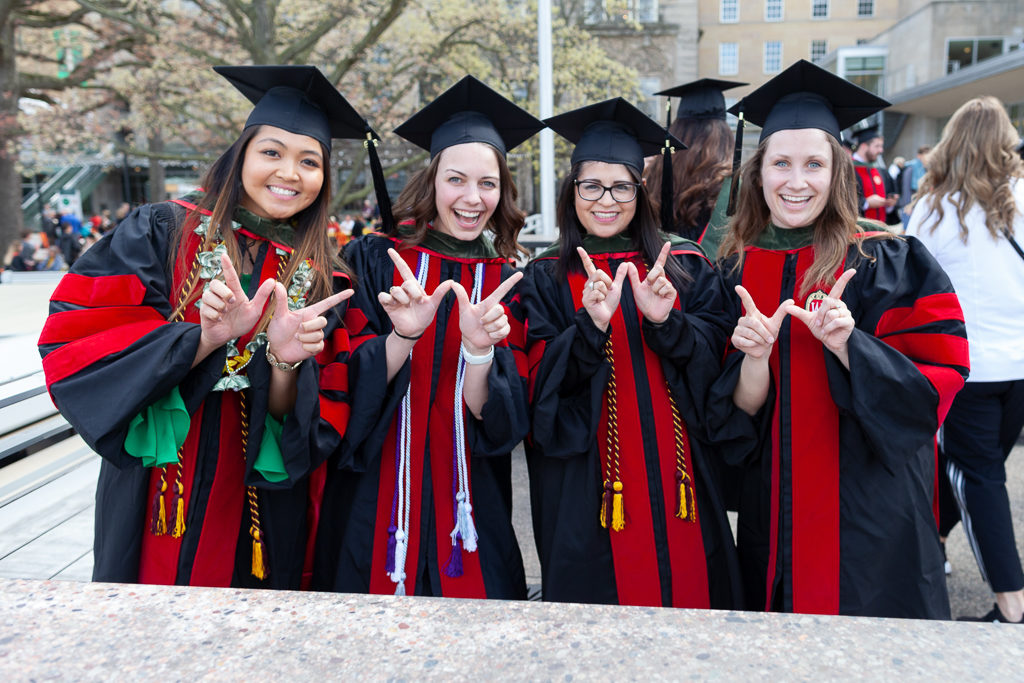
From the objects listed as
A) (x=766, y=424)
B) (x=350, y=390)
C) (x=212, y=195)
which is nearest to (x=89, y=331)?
(x=212, y=195)

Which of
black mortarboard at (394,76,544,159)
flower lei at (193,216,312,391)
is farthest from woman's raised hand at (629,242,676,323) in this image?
flower lei at (193,216,312,391)

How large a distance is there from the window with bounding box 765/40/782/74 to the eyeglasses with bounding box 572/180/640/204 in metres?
33.2

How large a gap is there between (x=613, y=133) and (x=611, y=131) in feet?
0.04

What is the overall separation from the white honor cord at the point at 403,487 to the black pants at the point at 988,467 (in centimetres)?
210

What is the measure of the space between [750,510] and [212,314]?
1.68m

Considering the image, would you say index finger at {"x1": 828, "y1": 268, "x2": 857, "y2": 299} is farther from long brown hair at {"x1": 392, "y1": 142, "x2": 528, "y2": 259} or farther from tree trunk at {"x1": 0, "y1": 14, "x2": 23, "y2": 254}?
tree trunk at {"x1": 0, "y1": 14, "x2": 23, "y2": 254}

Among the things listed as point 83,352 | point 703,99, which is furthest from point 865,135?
point 83,352

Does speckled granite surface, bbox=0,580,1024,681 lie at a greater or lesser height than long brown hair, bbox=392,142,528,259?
lesser

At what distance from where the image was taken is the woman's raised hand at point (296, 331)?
1.89 meters

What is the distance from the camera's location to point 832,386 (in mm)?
2002

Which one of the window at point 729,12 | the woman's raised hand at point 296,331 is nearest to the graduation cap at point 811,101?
the woman's raised hand at point 296,331

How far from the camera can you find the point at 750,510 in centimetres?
228

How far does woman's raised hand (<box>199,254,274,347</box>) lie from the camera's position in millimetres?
1791

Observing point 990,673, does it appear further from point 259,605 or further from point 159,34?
point 159,34
